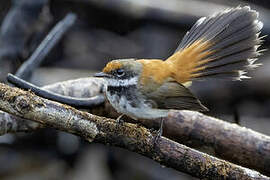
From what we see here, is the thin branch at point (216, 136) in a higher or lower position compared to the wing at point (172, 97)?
lower

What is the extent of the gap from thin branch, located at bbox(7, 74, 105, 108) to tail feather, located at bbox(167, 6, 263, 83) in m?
0.70

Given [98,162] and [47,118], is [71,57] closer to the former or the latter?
[98,162]

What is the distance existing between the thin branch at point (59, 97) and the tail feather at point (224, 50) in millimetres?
703

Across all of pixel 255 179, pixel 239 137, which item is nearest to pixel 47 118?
pixel 255 179

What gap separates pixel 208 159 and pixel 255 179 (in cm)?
32

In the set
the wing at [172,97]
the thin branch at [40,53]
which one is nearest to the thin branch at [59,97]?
the wing at [172,97]

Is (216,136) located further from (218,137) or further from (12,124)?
(12,124)

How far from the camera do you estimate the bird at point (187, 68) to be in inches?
167

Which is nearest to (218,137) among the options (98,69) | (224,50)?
(224,50)

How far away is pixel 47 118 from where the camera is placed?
3.28 metres

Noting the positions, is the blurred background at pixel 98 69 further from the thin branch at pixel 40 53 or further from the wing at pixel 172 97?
the wing at pixel 172 97

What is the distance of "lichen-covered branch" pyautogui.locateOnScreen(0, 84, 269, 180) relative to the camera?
129 inches

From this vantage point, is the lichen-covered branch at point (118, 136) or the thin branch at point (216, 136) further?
the thin branch at point (216, 136)

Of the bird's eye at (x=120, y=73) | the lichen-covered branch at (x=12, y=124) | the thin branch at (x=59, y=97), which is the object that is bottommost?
the lichen-covered branch at (x=12, y=124)
